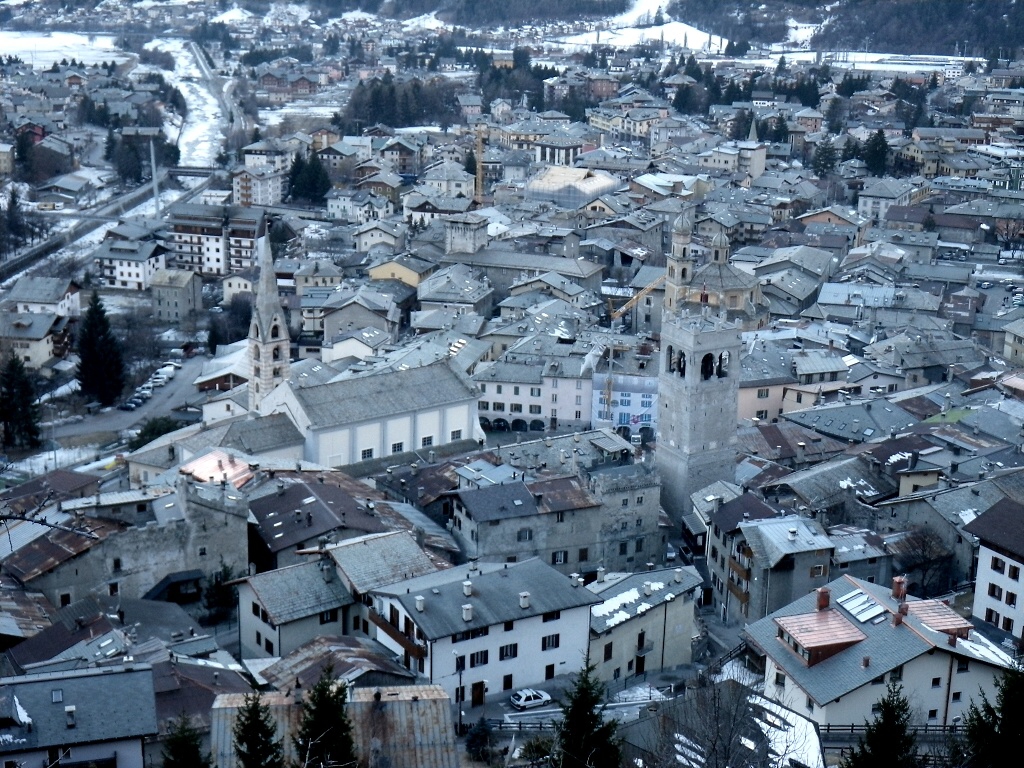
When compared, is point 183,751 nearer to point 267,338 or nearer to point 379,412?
point 379,412

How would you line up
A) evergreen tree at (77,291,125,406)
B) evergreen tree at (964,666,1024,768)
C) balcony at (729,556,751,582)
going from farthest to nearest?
evergreen tree at (77,291,125,406) → balcony at (729,556,751,582) → evergreen tree at (964,666,1024,768)

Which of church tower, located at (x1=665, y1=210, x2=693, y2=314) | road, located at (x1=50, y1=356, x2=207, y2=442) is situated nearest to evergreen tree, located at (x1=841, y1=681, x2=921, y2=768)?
church tower, located at (x1=665, y1=210, x2=693, y2=314)

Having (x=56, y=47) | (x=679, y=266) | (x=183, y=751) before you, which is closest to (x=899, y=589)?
(x=183, y=751)

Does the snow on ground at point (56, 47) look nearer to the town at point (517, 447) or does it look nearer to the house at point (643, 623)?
the town at point (517, 447)

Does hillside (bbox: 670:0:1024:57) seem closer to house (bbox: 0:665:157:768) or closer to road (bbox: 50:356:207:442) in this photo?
road (bbox: 50:356:207:442)

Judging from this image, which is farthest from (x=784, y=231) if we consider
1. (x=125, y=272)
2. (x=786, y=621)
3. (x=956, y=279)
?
(x=786, y=621)
